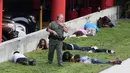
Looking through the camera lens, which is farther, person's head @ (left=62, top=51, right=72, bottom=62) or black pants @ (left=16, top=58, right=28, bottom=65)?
person's head @ (left=62, top=51, right=72, bottom=62)

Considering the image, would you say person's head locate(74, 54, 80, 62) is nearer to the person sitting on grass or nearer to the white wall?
the white wall

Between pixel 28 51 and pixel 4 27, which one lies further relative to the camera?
pixel 4 27

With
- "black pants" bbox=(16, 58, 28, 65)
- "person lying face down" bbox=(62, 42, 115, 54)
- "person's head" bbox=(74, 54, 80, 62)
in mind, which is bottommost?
"black pants" bbox=(16, 58, 28, 65)

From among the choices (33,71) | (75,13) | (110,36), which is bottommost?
(33,71)

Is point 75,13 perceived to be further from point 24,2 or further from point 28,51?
point 28,51

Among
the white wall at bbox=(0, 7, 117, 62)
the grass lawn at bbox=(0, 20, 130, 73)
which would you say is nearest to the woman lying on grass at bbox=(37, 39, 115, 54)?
the white wall at bbox=(0, 7, 117, 62)

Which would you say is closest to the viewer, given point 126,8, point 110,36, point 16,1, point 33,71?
point 33,71

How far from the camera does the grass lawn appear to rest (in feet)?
45.8

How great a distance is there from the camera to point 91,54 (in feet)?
55.3

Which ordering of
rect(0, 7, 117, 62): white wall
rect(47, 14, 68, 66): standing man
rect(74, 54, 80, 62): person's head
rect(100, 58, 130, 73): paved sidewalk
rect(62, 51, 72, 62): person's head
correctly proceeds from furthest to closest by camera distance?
1. rect(74, 54, 80, 62): person's head
2. rect(62, 51, 72, 62): person's head
3. rect(0, 7, 117, 62): white wall
4. rect(100, 58, 130, 73): paved sidewalk
5. rect(47, 14, 68, 66): standing man

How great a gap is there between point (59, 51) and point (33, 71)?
1.09 m

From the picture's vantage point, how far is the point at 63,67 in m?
14.4

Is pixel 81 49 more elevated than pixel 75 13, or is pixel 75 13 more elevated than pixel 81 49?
pixel 75 13

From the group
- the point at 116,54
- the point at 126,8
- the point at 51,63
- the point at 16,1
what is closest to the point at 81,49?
the point at 116,54
